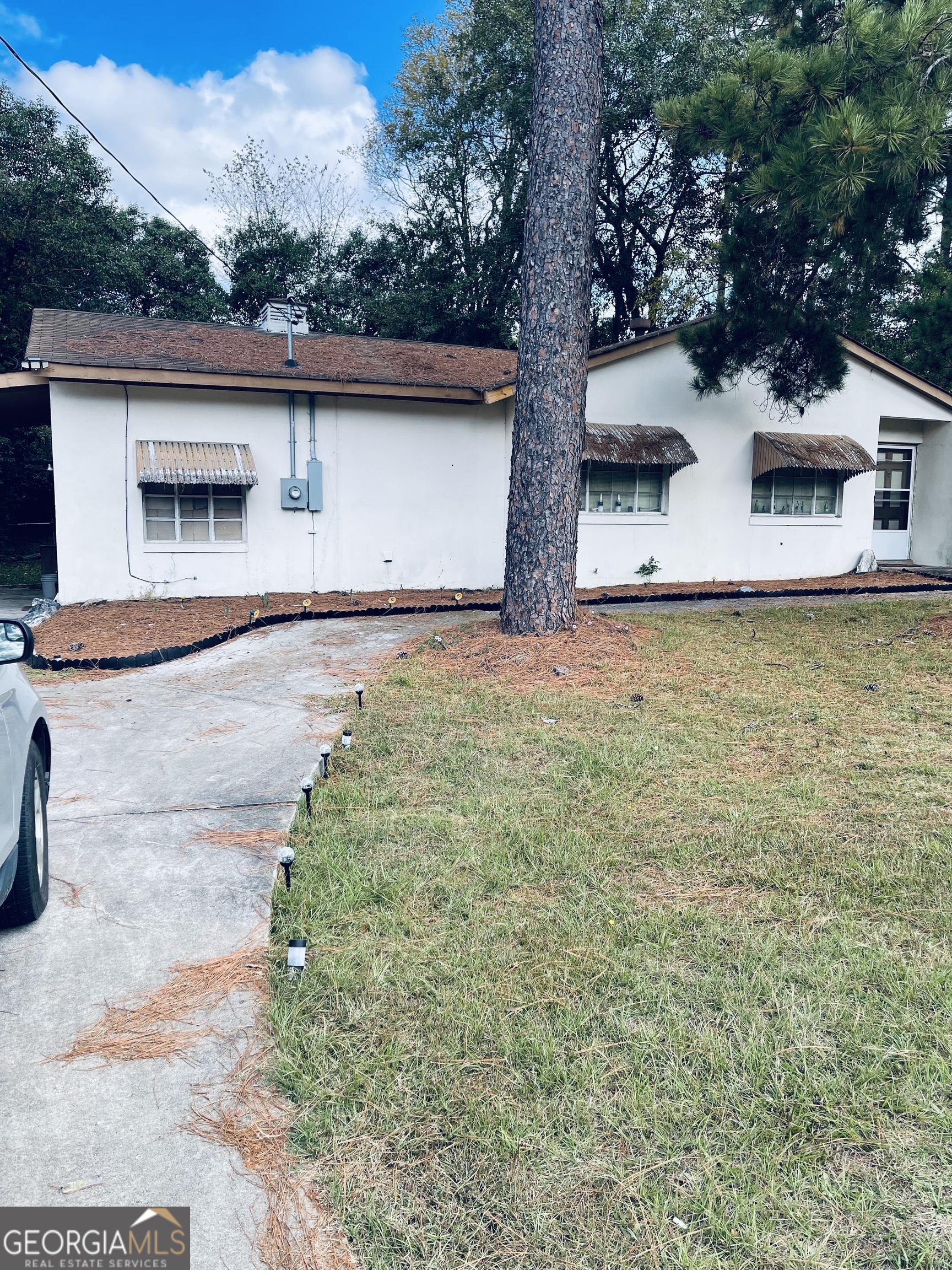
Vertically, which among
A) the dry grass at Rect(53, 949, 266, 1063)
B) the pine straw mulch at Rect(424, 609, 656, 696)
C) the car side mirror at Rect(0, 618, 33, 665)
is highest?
the car side mirror at Rect(0, 618, 33, 665)

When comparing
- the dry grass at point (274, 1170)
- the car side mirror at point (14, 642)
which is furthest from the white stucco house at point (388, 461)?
the dry grass at point (274, 1170)

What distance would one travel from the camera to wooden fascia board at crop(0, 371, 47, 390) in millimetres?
9430

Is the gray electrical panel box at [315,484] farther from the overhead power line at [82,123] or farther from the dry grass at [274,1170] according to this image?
the dry grass at [274,1170]

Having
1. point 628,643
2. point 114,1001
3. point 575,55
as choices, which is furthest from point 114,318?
point 114,1001

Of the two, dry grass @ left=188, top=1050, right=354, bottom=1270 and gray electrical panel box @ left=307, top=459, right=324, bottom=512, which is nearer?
dry grass @ left=188, top=1050, right=354, bottom=1270

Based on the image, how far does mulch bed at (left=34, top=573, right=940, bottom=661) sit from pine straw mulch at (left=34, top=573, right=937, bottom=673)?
0.01m

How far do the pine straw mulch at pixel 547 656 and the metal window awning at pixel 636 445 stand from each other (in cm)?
438

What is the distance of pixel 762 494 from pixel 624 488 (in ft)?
8.36

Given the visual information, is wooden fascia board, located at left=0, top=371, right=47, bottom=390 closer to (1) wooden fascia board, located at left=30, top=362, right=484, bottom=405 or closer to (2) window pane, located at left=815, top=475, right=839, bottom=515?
(1) wooden fascia board, located at left=30, top=362, right=484, bottom=405

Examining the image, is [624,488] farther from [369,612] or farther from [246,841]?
[246,841]

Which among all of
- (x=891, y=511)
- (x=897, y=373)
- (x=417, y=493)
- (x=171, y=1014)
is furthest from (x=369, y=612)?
(x=891, y=511)

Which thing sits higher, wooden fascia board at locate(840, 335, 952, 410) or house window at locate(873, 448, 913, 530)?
wooden fascia board at locate(840, 335, 952, 410)

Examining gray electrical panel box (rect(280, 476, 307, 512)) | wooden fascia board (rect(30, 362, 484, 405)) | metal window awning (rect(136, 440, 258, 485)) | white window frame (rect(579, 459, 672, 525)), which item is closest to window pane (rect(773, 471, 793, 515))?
white window frame (rect(579, 459, 672, 525))

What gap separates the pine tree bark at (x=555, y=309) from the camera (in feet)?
21.7
